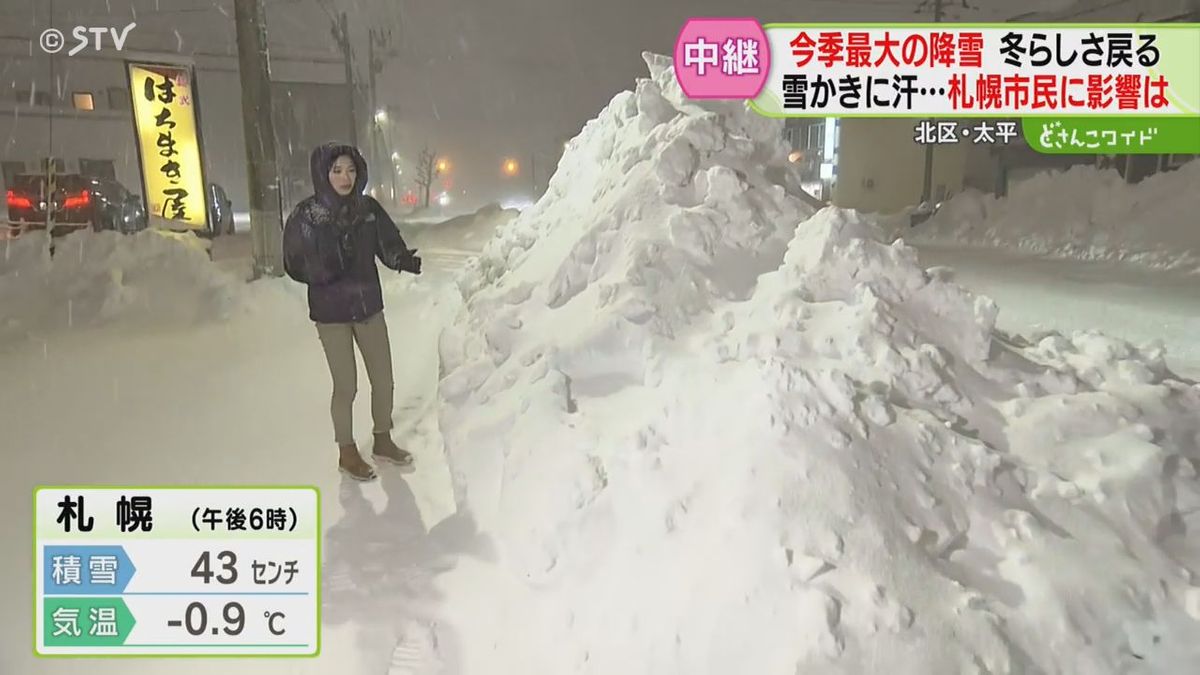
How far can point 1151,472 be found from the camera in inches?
80.4

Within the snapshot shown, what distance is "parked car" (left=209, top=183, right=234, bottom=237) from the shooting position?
10.6 feet

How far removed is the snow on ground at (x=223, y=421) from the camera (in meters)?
2.11

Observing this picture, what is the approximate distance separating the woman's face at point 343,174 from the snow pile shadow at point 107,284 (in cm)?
126

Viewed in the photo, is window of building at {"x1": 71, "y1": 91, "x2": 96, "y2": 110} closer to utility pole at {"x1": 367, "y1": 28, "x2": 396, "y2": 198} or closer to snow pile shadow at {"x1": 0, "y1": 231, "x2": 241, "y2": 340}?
snow pile shadow at {"x1": 0, "y1": 231, "x2": 241, "y2": 340}

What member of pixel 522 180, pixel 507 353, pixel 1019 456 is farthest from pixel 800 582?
pixel 522 180

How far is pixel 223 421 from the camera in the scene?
8.70ft

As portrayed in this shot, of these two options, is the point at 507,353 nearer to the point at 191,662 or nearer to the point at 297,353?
the point at 297,353

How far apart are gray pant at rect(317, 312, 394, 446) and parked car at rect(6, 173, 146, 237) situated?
166 centimetres

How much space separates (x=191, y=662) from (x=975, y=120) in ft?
10.5

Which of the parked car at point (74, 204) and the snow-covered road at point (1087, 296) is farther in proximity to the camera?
the parked car at point (74, 204)

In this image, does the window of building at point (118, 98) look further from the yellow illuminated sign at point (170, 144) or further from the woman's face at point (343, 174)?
the woman's face at point (343, 174)

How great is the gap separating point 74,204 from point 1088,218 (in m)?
5.63
